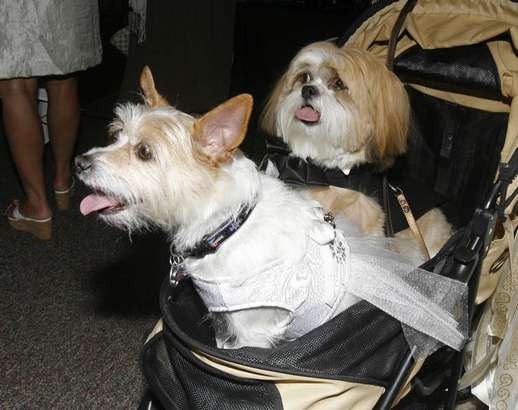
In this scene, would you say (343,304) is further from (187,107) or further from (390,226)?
(187,107)

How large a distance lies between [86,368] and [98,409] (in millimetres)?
181

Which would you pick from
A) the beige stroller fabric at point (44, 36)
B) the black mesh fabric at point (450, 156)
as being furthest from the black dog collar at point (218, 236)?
the beige stroller fabric at point (44, 36)

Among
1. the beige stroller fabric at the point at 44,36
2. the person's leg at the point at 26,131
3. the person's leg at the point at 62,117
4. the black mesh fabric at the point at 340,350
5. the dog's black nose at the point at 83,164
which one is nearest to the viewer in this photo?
the black mesh fabric at the point at 340,350

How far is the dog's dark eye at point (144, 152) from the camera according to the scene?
3.90 ft

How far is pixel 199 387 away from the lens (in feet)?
3.56

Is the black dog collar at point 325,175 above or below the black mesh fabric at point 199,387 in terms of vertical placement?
above

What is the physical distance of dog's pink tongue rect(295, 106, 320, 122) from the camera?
1715 millimetres

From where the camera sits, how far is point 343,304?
1.35 m

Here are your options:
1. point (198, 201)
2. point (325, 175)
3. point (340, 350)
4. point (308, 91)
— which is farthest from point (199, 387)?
point (308, 91)

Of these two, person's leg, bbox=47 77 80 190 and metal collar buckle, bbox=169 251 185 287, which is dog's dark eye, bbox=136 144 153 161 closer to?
metal collar buckle, bbox=169 251 185 287

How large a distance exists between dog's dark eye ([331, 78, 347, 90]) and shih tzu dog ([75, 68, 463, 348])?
522mm

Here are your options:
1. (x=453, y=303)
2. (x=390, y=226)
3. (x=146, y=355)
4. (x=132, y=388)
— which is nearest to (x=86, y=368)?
(x=132, y=388)

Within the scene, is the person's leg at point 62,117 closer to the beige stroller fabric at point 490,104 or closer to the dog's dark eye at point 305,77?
the dog's dark eye at point 305,77

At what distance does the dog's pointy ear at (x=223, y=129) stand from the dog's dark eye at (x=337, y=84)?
2.08ft
